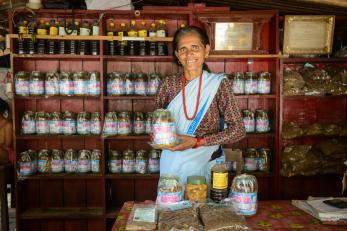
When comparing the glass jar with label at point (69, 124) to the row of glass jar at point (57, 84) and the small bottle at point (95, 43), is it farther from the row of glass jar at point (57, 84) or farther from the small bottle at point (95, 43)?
the small bottle at point (95, 43)

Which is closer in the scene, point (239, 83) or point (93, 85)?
point (93, 85)

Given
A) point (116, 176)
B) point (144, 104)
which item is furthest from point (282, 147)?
point (116, 176)

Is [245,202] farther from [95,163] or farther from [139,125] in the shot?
[95,163]

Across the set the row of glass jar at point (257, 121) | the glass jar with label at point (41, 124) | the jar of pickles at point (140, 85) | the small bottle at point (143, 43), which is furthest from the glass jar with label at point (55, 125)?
the row of glass jar at point (257, 121)

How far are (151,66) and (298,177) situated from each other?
6.08 feet

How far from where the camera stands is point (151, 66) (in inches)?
137

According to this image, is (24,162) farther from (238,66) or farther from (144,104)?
(238,66)

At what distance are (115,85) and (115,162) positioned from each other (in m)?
0.72

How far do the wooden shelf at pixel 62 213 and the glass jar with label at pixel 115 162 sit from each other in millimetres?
434

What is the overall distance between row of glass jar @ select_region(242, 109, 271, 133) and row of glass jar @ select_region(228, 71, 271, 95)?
204 millimetres

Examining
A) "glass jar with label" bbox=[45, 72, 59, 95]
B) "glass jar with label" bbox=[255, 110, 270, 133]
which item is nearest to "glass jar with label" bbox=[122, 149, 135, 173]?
"glass jar with label" bbox=[45, 72, 59, 95]

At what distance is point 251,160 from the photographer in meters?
3.30

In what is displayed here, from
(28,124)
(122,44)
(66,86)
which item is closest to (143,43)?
(122,44)

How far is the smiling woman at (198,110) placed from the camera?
1.83m
